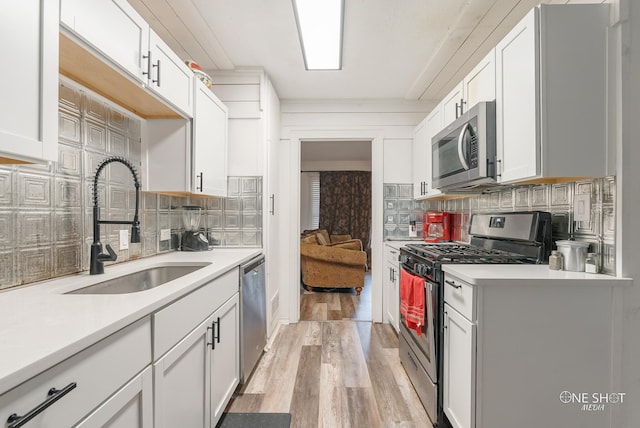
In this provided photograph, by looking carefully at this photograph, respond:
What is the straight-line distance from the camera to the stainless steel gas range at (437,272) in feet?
5.96

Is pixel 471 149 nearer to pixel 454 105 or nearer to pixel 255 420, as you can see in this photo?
pixel 454 105

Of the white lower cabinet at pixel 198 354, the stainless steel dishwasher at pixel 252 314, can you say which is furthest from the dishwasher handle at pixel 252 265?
the white lower cabinet at pixel 198 354

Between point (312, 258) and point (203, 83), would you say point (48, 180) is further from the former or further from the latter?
point (312, 258)

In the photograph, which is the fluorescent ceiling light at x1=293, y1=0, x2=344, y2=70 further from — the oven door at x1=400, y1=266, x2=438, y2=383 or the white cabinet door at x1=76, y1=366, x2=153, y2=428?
the white cabinet door at x1=76, y1=366, x2=153, y2=428

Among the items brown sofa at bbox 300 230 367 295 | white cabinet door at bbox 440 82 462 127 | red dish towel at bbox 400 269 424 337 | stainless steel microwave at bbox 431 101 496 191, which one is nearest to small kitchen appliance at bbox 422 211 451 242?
stainless steel microwave at bbox 431 101 496 191

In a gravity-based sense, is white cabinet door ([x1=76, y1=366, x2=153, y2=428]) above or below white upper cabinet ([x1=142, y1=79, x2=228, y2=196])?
below

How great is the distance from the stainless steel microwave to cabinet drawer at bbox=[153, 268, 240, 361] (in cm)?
158

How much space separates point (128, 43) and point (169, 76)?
397 millimetres

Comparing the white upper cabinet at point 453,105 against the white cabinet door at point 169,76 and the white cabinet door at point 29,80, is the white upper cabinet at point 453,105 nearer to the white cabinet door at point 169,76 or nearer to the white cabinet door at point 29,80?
the white cabinet door at point 169,76

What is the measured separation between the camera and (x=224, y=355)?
185cm

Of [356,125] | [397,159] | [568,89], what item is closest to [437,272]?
[568,89]

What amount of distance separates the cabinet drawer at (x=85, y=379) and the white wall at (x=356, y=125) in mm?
2603

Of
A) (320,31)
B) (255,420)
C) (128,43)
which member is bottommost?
(255,420)

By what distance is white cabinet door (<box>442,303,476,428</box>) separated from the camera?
1469 millimetres
